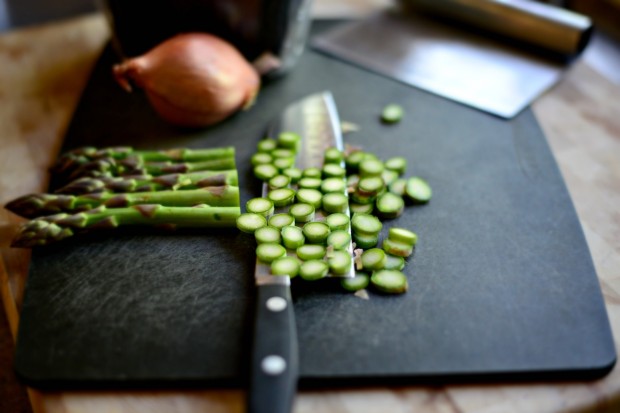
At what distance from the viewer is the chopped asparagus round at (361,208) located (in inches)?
60.1

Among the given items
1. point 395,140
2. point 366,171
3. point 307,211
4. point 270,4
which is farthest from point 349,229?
point 270,4

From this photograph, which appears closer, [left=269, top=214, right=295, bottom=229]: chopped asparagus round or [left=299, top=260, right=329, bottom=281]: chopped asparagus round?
[left=299, top=260, right=329, bottom=281]: chopped asparagus round

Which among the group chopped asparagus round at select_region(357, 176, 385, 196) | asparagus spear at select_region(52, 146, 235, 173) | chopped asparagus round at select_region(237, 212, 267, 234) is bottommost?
asparagus spear at select_region(52, 146, 235, 173)

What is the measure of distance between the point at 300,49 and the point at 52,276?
3.59 feet

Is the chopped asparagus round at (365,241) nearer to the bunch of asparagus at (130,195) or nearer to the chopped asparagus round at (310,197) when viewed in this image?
A: the chopped asparagus round at (310,197)

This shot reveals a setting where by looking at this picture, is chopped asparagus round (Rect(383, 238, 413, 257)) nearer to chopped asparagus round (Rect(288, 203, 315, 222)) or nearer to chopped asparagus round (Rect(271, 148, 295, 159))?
chopped asparagus round (Rect(288, 203, 315, 222))

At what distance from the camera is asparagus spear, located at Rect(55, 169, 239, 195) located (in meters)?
1.55

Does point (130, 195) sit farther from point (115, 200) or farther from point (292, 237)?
point (292, 237)

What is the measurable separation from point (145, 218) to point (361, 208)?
497 millimetres

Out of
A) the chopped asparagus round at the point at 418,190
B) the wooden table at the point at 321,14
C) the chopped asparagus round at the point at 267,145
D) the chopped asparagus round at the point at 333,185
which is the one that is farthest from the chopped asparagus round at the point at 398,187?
the wooden table at the point at 321,14

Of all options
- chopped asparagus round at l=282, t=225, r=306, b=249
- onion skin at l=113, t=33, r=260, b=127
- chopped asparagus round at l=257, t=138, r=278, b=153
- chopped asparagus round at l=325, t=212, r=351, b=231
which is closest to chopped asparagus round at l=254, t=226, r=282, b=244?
chopped asparagus round at l=282, t=225, r=306, b=249

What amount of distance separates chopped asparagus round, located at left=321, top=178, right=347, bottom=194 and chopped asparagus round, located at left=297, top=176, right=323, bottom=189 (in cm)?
1

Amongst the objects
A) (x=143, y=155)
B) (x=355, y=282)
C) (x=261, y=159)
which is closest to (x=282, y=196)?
(x=261, y=159)

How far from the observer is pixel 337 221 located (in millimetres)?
1445
